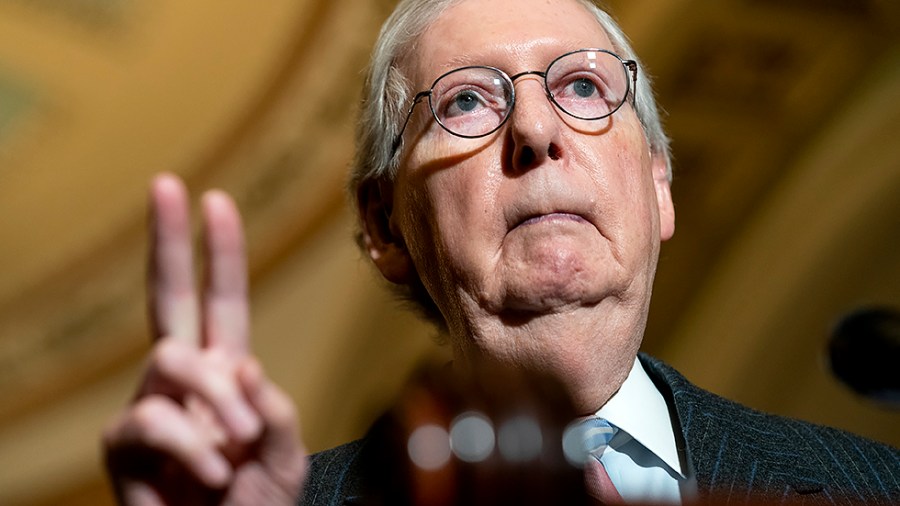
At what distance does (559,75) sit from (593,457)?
1.85ft

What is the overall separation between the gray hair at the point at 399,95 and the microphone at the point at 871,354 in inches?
16.8

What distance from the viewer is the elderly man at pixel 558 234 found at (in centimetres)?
164

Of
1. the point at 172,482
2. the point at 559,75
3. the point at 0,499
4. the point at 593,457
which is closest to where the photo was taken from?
the point at 172,482

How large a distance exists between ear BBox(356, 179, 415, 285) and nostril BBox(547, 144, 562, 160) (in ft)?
1.23

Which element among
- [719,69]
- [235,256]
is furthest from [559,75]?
[719,69]

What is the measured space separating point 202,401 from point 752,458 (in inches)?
40.8

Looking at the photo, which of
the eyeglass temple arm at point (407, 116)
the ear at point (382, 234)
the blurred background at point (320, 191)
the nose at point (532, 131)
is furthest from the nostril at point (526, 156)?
the blurred background at point (320, 191)

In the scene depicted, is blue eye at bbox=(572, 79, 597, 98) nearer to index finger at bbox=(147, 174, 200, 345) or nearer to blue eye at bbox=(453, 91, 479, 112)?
blue eye at bbox=(453, 91, 479, 112)

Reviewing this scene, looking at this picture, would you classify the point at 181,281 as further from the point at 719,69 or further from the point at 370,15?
the point at 370,15

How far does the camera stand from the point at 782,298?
4.49 meters

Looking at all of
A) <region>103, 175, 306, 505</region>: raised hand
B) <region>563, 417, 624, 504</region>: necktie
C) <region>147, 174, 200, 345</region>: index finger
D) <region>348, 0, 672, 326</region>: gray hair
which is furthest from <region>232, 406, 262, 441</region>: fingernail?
<region>348, 0, 672, 326</region>: gray hair

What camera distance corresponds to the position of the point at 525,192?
1.65m

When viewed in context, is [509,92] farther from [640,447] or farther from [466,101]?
[640,447]

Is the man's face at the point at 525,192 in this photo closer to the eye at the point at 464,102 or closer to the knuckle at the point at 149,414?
the eye at the point at 464,102
